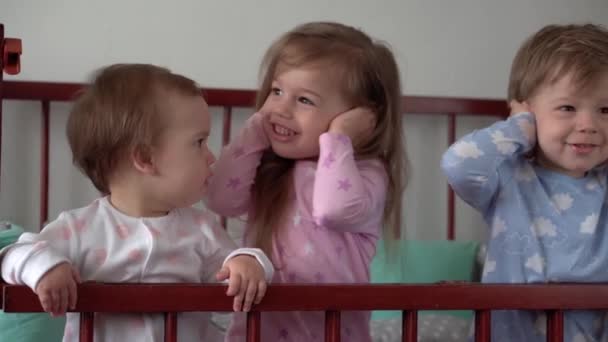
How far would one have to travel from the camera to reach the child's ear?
1102mm

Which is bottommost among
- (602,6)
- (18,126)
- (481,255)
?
(481,255)

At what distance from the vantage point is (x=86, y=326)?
98 cm

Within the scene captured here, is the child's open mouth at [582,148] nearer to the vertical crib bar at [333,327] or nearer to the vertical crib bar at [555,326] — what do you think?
the vertical crib bar at [555,326]

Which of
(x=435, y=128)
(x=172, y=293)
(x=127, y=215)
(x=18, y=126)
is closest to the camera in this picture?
(x=172, y=293)

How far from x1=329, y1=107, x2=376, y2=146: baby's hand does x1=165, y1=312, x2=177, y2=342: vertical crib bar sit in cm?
37

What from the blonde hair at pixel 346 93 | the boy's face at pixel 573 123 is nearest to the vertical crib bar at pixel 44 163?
the blonde hair at pixel 346 93

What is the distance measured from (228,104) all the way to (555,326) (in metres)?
0.95

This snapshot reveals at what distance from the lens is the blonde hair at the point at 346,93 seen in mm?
1279

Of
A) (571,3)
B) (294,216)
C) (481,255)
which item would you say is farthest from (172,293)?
(571,3)

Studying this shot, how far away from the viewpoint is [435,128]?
2051 mm

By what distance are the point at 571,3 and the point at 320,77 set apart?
105cm

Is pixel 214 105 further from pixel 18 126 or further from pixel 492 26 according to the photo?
pixel 492 26

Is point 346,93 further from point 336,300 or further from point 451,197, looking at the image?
point 451,197

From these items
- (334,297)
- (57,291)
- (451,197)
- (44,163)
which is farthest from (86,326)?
(451,197)
